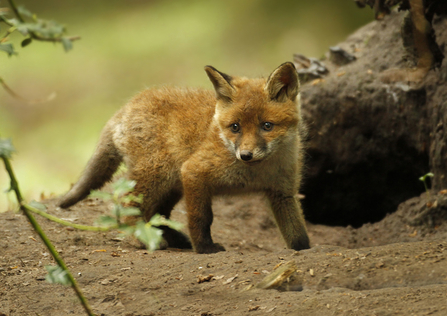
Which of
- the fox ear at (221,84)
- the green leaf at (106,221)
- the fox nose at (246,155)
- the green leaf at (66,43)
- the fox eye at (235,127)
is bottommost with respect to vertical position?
the green leaf at (106,221)

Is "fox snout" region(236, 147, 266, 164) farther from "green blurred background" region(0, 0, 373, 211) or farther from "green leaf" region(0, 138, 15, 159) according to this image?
"green blurred background" region(0, 0, 373, 211)

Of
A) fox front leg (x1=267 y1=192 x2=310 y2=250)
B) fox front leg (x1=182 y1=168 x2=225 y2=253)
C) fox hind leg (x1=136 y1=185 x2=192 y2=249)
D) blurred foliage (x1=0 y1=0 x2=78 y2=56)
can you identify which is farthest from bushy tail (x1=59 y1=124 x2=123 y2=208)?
blurred foliage (x1=0 y1=0 x2=78 y2=56)

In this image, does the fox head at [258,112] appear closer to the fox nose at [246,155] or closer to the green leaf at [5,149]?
the fox nose at [246,155]

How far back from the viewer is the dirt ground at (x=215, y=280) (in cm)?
257

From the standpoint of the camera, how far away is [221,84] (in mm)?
4250

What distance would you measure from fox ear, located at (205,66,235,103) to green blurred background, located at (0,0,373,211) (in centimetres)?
734

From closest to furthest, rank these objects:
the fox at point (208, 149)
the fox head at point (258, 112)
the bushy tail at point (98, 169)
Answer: the fox head at point (258, 112)
the fox at point (208, 149)
the bushy tail at point (98, 169)

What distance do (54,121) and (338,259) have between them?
971 cm

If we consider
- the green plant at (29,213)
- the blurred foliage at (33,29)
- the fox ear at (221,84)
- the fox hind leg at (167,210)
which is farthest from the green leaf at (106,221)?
the fox hind leg at (167,210)

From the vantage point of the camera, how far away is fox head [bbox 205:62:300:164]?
3.95 m

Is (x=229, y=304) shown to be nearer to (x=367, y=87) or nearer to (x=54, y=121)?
(x=367, y=87)

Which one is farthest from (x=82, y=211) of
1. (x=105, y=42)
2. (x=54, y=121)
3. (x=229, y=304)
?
(x=105, y=42)

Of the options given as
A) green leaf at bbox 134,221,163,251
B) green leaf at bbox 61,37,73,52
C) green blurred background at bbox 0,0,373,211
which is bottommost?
green leaf at bbox 134,221,163,251

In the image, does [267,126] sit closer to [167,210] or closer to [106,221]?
[167,210]
